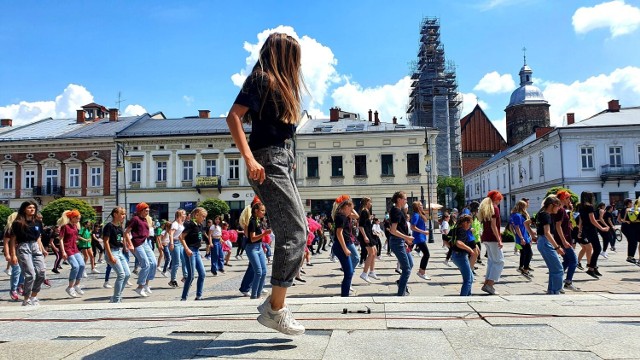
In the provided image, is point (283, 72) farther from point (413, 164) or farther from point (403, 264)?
point (413, 164)

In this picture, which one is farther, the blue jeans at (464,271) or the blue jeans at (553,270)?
the blue jeans at (553,270)

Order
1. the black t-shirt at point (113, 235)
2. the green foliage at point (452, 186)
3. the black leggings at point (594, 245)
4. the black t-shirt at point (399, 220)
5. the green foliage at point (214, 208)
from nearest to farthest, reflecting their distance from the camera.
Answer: the black t-shirt at point (399, 220) → the black t-shirt at point (113, 235) → the black leggings at point (594, 245) → the green foliage at point (214, 208) → the green foliage at point (452, 186)

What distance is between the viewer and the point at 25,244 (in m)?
8.75

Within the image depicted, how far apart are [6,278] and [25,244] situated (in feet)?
26.1

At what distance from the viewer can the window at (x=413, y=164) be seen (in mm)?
44625

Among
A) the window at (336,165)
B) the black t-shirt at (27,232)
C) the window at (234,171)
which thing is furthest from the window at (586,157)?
the black t-shirt at (27,232)

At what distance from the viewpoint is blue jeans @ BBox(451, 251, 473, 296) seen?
8094 mm

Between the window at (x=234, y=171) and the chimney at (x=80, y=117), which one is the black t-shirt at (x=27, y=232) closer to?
the window at (x=234, y=171)

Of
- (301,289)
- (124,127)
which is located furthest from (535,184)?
(301,289)

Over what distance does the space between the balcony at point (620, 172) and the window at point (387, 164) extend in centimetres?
1856

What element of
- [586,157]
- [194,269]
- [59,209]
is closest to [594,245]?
[194,269]

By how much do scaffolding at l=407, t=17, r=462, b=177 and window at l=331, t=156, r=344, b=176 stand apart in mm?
30599

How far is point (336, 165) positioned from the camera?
150 ft

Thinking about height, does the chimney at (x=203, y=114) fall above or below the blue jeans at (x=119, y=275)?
above
